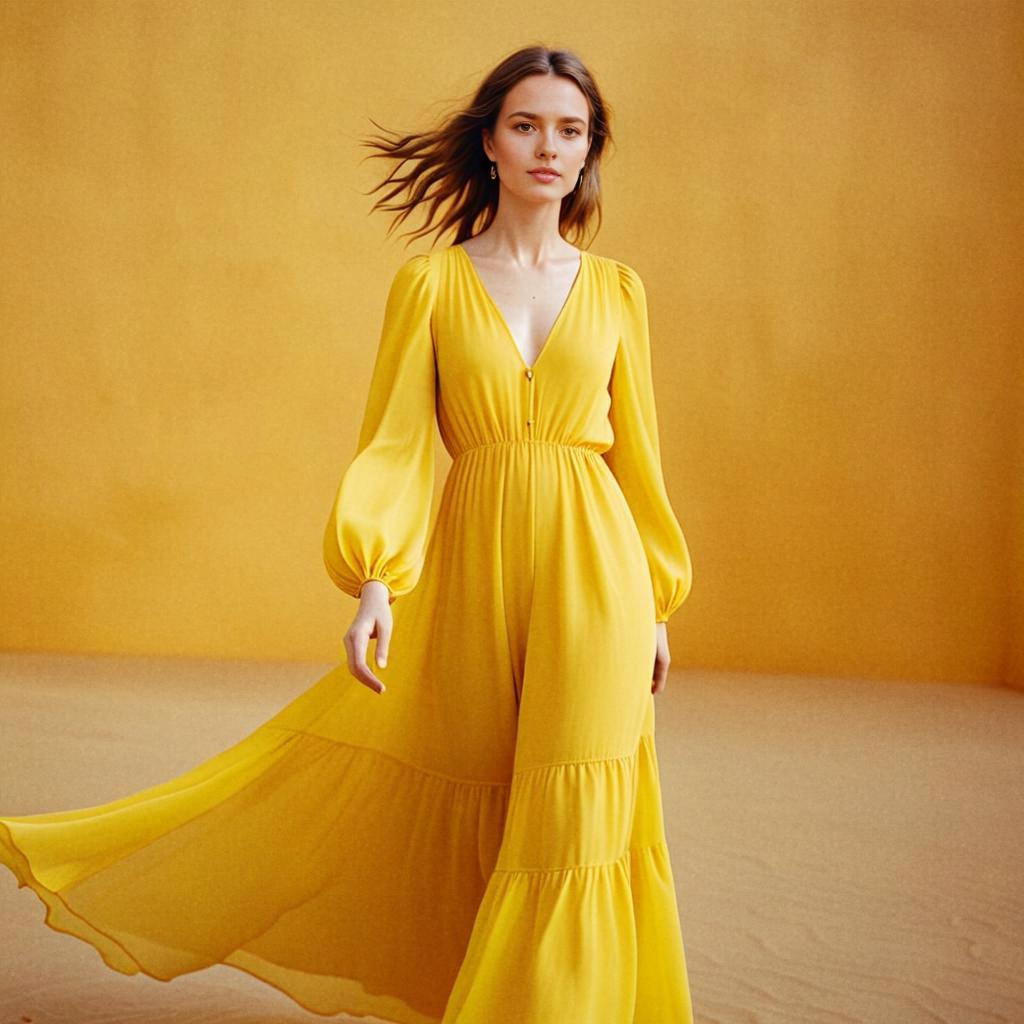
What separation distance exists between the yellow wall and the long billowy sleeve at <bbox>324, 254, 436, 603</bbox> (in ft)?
20.3

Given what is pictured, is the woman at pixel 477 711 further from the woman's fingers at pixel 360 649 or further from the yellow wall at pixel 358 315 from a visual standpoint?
the yellow wall at pixel 358 315

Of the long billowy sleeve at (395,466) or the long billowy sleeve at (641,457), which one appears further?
the long billowy sleeve at (641,457)

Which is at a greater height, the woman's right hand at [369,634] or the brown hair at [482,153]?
the brown hair at [482,153]

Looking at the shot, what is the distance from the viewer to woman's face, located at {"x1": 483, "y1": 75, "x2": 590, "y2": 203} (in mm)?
2805

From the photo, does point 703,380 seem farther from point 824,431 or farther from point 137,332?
point 137,332

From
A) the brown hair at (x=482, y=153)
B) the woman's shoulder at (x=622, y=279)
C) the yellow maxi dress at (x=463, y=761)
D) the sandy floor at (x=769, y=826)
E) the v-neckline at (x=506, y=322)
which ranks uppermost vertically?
the brown hair at (x=482, y=153)

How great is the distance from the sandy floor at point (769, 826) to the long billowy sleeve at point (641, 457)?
1.22m

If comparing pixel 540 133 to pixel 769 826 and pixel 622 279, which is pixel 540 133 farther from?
pixel 769 826

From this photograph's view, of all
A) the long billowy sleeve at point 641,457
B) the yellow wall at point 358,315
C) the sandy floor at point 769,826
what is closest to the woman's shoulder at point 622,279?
the long billowy sleeve at point 641,457

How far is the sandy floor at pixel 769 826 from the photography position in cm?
358

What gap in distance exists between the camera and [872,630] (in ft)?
28.6

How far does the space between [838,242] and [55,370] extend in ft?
15.8

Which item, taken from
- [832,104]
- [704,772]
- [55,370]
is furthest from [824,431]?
[55,370]

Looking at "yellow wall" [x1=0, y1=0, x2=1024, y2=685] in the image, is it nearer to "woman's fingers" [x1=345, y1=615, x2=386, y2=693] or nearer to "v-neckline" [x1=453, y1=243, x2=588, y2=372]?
"v-neckline" [x1=453, y1=243, x2=588, y2=372]
